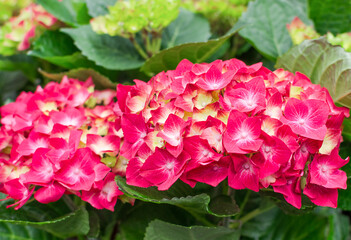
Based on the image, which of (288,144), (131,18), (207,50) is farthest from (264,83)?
(131,18)

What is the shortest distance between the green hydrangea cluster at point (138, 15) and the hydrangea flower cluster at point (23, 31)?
0.22 metres

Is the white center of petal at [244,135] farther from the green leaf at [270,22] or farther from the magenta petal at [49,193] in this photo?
the green leaf at [270,22]

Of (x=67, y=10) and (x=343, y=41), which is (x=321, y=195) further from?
(x=67, y=10)

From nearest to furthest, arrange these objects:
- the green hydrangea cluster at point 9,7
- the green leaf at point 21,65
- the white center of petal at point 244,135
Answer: the white center of petal at point 244,135, the green leaf at point 21,65, the green hydrangea cluster at point 9,7

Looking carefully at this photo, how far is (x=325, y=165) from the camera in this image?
0.45 m

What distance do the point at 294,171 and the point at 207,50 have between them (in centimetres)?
34

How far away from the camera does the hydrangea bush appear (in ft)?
1.44

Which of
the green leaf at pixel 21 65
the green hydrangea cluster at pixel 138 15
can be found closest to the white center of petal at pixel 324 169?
the green hydrangea cluster at pixel 138 15

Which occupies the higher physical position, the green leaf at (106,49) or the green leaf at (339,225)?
the green leaf at (106,49)

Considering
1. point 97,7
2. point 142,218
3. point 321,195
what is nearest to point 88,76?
point 97,7

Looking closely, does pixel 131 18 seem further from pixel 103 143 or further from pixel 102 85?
pixel 103 143

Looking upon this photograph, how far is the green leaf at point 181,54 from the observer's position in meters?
0.69

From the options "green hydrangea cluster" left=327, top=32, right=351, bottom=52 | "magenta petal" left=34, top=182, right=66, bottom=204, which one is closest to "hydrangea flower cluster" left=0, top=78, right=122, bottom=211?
"magenta petal" left=34, top=182, right=66, bottom=204

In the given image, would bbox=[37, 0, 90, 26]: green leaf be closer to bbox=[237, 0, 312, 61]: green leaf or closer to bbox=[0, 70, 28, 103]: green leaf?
bbox=[0, 70, 28, 103]: green leaf
